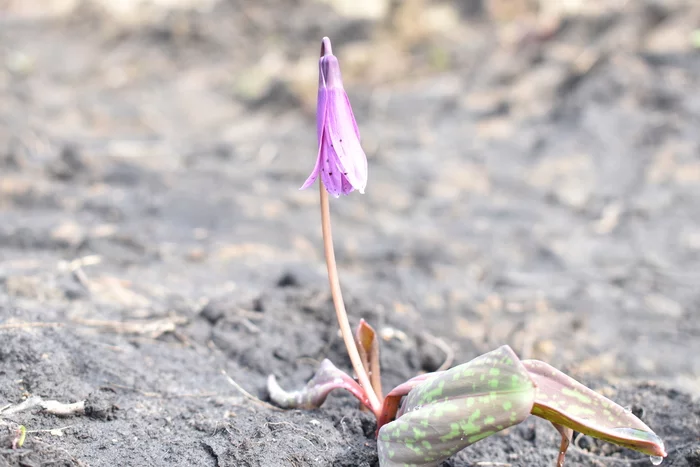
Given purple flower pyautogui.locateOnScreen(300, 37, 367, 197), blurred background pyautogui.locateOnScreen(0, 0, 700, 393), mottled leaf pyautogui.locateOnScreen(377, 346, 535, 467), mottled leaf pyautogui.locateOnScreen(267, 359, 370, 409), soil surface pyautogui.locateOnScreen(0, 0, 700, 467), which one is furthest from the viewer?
blurred background pyautogui.locateOnScreen(0, 0, 700, 393)

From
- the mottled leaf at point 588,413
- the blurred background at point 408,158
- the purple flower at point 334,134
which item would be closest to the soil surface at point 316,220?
the blurred background at point 408,158

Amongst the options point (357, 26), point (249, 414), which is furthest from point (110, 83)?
point (249, 414)

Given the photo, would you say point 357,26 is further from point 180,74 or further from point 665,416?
point 665,416

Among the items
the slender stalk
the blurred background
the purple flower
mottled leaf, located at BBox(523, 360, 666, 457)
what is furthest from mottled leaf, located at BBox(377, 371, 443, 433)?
the blurred background

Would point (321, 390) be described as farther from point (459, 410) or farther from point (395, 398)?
point (459, 410)

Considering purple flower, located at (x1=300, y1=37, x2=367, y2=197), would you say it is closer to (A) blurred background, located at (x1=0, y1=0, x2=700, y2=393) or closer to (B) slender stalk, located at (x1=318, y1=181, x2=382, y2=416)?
(B) slender stalk, located at (x1=318, y1=181, x2=382, y2=416)

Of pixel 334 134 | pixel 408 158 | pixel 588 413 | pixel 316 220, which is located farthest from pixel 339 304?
pixel 408 158
